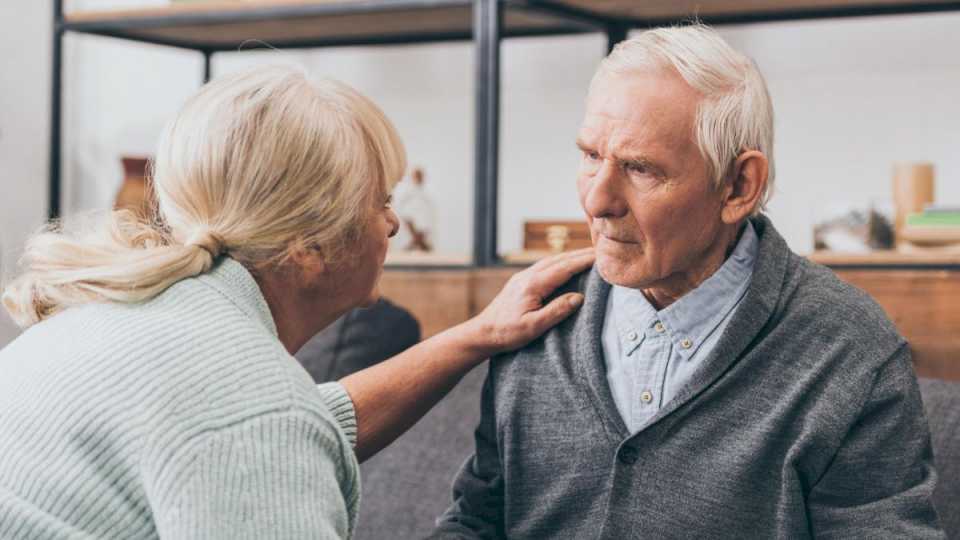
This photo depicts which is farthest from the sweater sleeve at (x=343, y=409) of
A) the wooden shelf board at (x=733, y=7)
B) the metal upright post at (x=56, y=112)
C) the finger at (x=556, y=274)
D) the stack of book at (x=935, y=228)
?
the metal upright post at (x=56, y=112)

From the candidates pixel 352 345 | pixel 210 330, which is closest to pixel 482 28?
pixel 352 345

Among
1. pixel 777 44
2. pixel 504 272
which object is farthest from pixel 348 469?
pixel 777 44

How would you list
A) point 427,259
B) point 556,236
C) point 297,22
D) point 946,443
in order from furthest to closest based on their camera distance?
point 297,22, point 427,259, point 556,236, point 946,443

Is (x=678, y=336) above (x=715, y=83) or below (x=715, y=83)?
below

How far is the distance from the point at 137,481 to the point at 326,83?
0.44 meters

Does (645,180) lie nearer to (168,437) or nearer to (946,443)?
(946,443)

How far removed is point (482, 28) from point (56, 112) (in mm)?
1232

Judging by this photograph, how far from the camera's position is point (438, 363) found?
178 cm

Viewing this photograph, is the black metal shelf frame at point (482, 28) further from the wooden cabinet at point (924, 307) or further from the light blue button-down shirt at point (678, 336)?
the light blue button-down shirt at point (678, 336)

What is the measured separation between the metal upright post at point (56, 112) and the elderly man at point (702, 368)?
2032 millimetres

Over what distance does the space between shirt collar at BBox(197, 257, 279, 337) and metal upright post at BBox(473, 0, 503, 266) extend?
1.46 metres

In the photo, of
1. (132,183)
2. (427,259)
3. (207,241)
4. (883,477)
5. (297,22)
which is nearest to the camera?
(207,241)

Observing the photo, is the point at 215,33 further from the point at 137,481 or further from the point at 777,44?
the point at 137,481

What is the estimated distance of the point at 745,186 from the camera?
160cm
